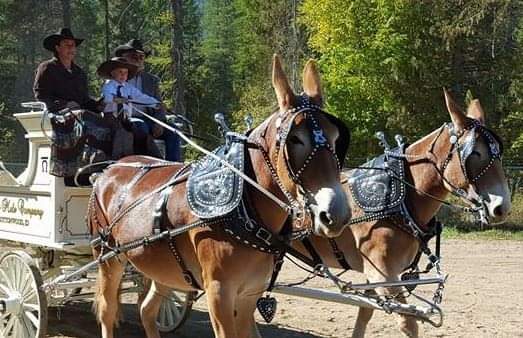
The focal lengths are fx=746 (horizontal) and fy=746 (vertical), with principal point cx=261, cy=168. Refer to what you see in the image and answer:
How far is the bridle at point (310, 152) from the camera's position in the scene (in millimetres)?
3891

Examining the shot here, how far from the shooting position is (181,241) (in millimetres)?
4832

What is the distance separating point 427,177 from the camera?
19.8 feet

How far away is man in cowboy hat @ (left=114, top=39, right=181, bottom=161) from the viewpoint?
6812 mm

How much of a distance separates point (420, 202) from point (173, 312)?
303 centimetres

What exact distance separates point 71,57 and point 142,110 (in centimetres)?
101

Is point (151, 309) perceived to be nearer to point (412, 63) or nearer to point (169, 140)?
point (169, 140)

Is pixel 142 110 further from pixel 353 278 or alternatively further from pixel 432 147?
pixel 353 278

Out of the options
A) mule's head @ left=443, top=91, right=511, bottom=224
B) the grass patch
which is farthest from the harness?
the grass patch

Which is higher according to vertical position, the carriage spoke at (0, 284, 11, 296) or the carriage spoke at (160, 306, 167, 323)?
the carriage spoke at (0, 284, 11, 296)

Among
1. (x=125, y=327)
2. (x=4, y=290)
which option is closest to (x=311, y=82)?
(x=4, y=290)

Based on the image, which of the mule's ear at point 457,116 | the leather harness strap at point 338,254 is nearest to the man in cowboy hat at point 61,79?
the leather harness strap at point 338,254

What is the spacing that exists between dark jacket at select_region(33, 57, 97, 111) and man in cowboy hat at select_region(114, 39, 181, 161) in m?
0.47

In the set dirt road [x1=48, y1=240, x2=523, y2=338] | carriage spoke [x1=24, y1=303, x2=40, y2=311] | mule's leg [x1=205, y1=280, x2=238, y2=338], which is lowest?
dirt road [x1=48, y1=240, x2=523, y2=338]

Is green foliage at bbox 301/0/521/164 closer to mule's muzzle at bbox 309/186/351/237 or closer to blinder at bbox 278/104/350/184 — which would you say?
blinder at bbox 278/104/350/184
